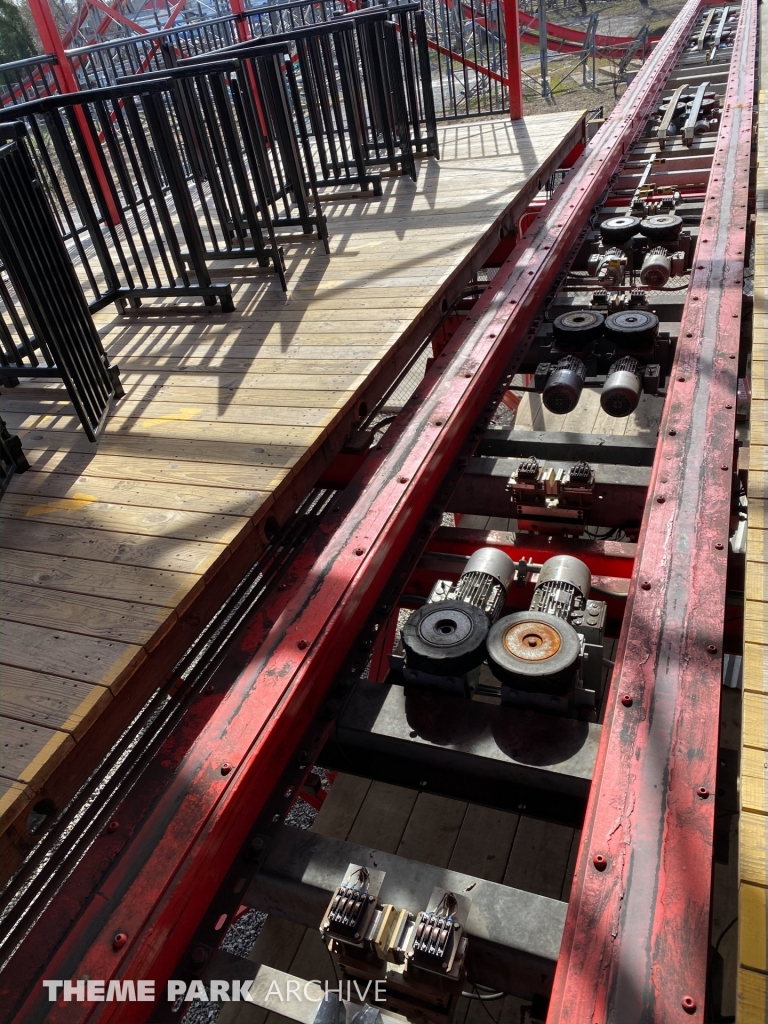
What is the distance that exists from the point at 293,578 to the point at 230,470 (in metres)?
0.66

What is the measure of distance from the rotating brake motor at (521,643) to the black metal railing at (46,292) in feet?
6.75

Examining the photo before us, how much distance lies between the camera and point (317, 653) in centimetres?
237

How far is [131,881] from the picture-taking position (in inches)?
71.1

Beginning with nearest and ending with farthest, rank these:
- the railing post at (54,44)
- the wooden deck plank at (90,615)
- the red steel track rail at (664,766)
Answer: the red steel track rail at (664,766) → the wooden deck plank at (90,615) → the railing post at (54,44)

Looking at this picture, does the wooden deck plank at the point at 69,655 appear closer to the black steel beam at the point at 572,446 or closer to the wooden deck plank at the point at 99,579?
the wooden deck plank at the point at 99,579

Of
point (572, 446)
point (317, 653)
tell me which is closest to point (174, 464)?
point (317, 653)

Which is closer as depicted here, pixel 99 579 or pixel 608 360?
pixel 99 579

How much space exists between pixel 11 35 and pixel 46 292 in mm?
26162

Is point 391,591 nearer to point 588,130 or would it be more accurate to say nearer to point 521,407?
point 521,407

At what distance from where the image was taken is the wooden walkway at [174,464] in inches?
87.4

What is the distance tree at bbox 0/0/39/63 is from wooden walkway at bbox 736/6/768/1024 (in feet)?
89.2

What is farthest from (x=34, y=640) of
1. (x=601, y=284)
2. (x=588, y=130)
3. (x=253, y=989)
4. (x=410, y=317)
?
(x=588, y=130)

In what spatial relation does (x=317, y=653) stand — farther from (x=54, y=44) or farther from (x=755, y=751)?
(x=54, y=44)

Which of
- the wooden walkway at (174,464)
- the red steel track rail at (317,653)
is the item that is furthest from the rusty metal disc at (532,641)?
the wooden walkway at (174,464)
